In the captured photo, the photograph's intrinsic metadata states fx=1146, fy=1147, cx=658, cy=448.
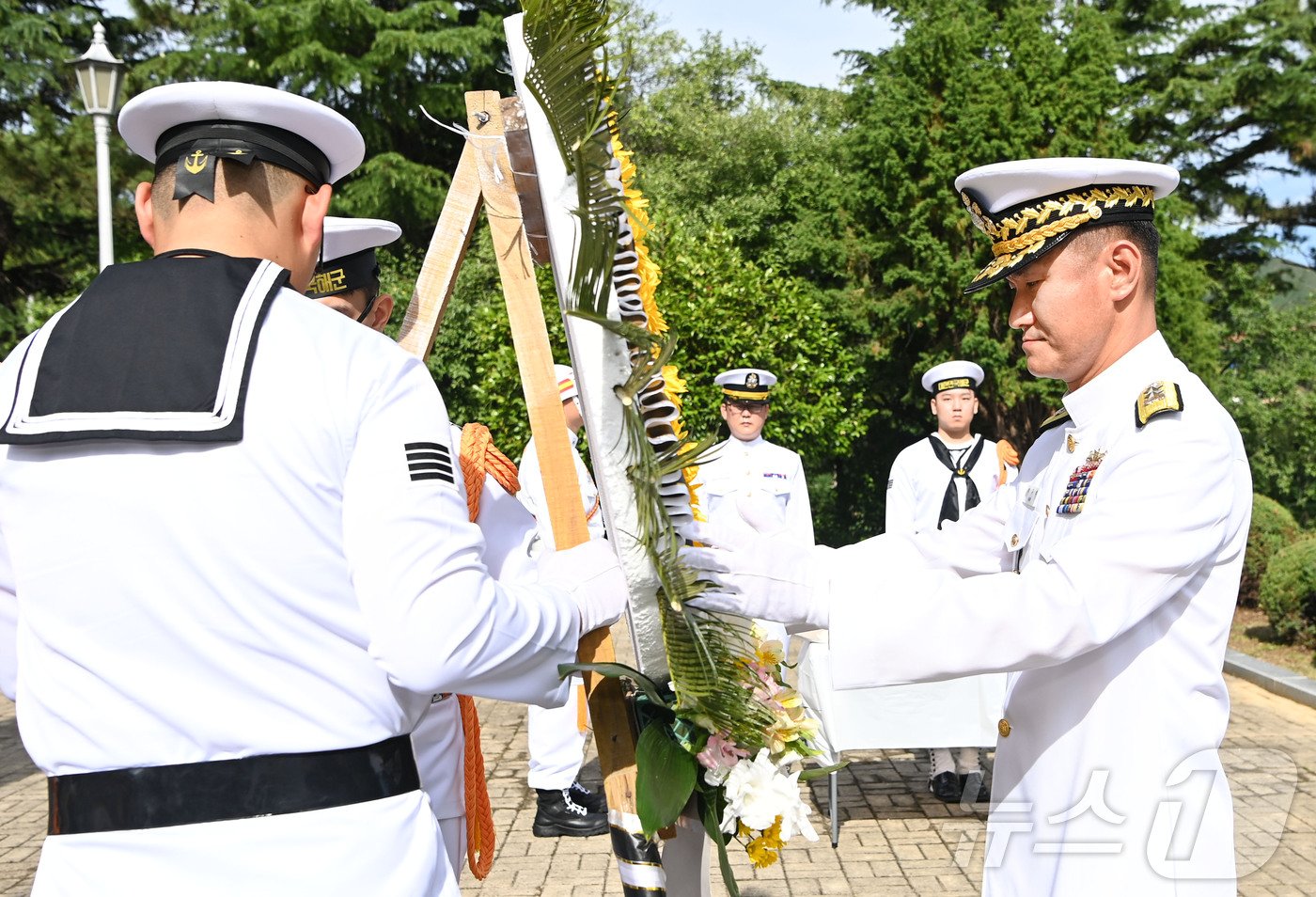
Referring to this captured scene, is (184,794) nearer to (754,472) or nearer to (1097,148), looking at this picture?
(754,472)

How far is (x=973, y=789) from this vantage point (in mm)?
5734

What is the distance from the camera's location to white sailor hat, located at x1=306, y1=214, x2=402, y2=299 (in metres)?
2.76

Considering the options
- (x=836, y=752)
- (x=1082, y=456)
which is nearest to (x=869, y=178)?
(x=836, y=752)

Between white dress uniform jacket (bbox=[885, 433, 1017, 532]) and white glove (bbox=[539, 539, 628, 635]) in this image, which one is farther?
white dress uniform jacket (bbox=[885, 433, 1017, 532])

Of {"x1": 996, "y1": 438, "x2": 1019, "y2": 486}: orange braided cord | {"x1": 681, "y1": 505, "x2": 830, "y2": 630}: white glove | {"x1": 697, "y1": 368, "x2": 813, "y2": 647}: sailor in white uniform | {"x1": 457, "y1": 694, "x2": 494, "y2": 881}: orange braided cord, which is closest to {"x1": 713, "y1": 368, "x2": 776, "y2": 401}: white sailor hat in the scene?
{"x1": 697, "y1": 368, "x2": 813, "y2": 647}: sailor in white uniform

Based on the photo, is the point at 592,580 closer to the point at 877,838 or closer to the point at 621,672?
the point at 621,672

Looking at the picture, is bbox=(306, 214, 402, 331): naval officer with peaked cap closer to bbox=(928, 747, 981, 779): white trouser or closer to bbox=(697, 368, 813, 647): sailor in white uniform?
bbox=(928, 747, 981, 779): white trouser

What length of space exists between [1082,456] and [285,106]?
5.46ft

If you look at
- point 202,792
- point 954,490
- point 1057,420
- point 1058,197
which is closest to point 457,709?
point 202,792

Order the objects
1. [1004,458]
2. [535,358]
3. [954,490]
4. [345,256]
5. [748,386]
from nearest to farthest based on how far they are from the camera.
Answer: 1. [535,358]
2. [345,256]
3. [954,490]
4. [1004,458]
5. [748,386]

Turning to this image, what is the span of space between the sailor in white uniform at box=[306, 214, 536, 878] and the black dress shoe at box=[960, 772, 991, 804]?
3430mm

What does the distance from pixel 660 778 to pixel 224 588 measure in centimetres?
82

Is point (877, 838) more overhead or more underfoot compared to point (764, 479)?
more underfoot

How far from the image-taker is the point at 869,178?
675 inches
